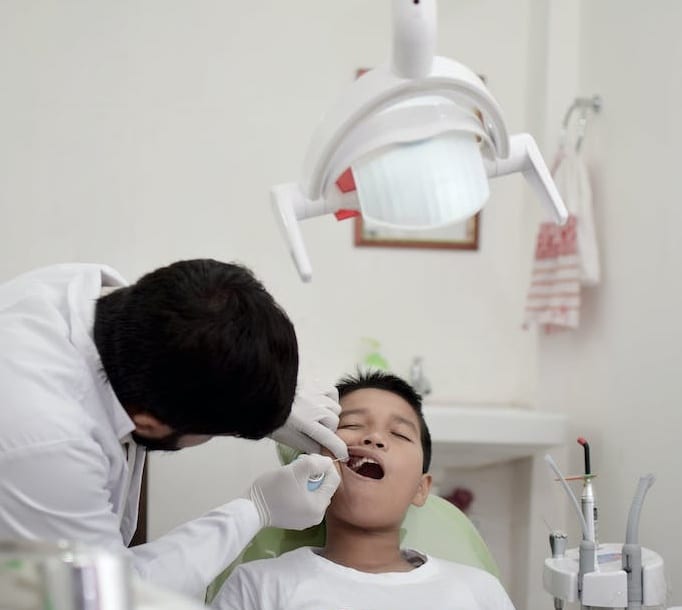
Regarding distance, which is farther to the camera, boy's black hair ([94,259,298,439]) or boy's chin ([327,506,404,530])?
boy's chin ([327,506,404,530])

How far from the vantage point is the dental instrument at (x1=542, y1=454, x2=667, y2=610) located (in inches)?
60.6

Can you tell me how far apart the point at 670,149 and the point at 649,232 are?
0.23 m

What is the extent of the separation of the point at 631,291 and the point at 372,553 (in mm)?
1177

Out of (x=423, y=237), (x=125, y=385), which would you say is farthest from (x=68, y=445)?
(x=423, y=237)

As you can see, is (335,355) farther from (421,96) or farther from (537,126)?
(421,96)

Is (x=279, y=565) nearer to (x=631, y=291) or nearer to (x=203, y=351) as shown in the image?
(x=203, y=351)

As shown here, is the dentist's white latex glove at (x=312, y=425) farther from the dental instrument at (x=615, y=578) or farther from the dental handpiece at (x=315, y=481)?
the dental instrument at (x=615, y=578)

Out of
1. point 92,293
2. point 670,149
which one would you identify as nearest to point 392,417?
point 92,293

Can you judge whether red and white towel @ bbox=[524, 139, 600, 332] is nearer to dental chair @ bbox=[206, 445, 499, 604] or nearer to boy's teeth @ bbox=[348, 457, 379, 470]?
dental chair @ bbox=[206, 445, 499, 604]

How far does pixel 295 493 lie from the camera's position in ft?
5.30

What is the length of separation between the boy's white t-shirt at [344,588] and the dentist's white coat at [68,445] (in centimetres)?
18

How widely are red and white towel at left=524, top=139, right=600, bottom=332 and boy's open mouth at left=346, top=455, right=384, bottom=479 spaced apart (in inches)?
42.7

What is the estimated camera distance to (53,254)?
283 cm

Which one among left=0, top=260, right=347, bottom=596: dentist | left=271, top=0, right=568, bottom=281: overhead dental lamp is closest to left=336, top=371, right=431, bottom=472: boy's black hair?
left=0, top=260, right=347, bottom=596: dentist
